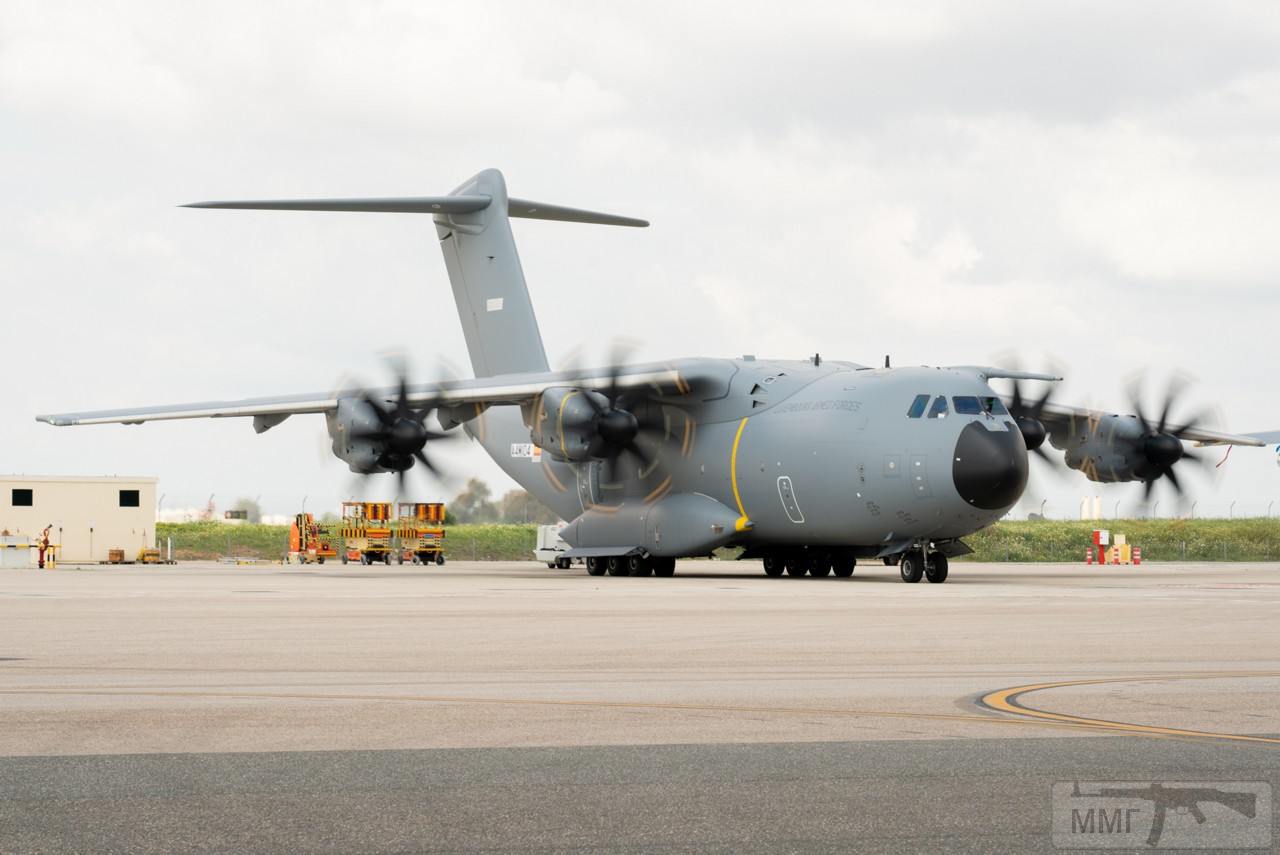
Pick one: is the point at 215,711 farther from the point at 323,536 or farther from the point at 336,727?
the point at 323,536

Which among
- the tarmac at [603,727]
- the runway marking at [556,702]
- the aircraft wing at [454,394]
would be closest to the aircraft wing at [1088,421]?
the aircraft wing at [454,394]

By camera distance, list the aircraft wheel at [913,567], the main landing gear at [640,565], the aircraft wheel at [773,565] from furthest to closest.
Answer: the aircraft wheel at [773,565] → the main landing gear at [640,565] → the aircraft wheel at [913,567]

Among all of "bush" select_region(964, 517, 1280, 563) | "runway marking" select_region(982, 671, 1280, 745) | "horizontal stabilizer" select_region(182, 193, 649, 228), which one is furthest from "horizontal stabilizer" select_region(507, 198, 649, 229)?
"runway marking" select_region(982, 671, 1280, 745)

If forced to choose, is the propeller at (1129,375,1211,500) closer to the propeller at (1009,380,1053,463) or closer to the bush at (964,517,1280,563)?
the propeller at (1009,380,1053,463)

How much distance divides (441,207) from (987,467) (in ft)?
61.5

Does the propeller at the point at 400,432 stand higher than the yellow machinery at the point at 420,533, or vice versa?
the propeller at the point at 400,432

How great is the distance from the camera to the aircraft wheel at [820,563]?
40.4m

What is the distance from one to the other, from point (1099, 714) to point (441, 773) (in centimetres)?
464

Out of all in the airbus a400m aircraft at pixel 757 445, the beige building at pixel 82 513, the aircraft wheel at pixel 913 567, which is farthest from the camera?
the beige building at pixel 82 513

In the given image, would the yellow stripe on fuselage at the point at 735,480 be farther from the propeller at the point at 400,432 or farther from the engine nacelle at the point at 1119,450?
the engine nacelle at the point at 1119,450

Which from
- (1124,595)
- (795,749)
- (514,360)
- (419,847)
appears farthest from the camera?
(514,360)

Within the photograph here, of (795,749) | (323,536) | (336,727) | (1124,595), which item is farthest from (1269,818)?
(323,536)

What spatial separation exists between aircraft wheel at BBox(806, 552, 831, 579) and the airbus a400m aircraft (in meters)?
0.06

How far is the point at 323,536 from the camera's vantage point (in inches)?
2437
